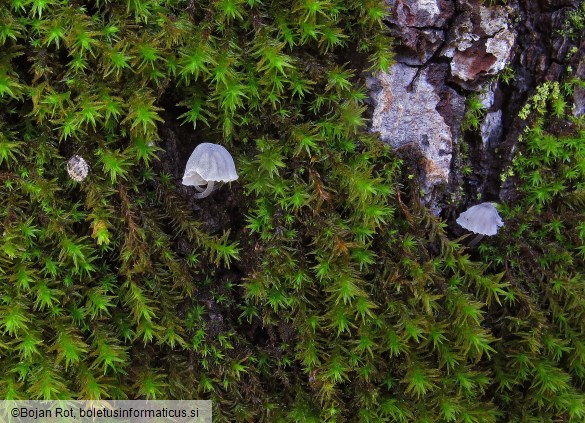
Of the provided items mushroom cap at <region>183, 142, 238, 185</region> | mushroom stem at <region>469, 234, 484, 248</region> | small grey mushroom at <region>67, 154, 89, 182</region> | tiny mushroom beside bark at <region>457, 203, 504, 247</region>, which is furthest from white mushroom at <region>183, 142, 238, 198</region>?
mushroom stem at <region>469, 234, 484, 248</region>

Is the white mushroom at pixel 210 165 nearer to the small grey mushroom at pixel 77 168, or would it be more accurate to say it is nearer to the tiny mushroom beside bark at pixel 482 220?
the small grey mushroom at pixel 77 168

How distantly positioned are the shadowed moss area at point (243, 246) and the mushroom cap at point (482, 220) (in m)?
0.10

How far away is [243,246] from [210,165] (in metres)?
0.34

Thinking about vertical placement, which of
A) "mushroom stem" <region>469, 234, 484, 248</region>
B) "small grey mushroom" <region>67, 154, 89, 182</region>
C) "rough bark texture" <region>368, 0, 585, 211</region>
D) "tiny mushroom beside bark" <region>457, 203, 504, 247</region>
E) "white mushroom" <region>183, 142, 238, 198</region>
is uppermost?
"rough bark texture" <region>368, 0, 585, 211</region>

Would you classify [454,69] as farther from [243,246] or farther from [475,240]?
[243,246]

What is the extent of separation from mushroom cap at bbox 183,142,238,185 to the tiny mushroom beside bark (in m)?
0.91

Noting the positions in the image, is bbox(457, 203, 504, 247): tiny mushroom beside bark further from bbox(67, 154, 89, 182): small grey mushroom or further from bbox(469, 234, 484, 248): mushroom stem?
bbox(67, 154, 89, 182): small grey mushroom

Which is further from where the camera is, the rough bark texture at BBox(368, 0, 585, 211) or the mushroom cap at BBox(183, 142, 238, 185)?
the rough bark texture at BBox(368, 0, 585, 211)

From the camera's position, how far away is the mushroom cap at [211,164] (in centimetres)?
165

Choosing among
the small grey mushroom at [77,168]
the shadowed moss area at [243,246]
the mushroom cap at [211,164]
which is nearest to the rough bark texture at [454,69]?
the shadowed moss area at [243,246]

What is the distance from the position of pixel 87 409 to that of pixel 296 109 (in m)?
1.20

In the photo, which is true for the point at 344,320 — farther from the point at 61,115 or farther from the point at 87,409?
the point at 61,115

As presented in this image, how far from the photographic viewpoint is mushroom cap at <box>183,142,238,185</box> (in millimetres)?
1650

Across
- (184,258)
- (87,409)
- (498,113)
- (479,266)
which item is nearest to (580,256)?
(479,266)
